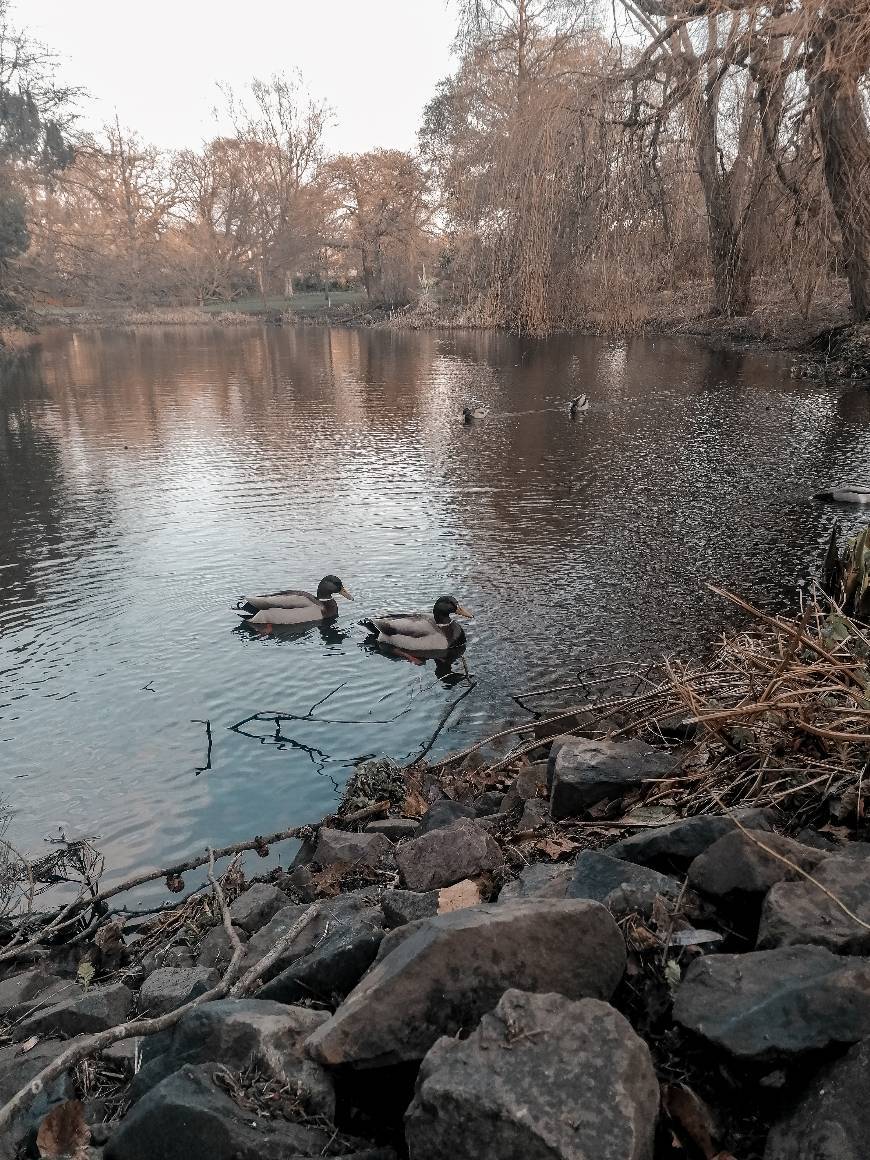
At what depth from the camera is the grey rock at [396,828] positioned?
489cm

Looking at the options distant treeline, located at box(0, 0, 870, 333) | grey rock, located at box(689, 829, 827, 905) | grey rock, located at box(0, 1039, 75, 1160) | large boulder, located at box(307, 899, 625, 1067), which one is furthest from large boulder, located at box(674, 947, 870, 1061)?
distant treeline, located at box(0, 0, 870, 333)

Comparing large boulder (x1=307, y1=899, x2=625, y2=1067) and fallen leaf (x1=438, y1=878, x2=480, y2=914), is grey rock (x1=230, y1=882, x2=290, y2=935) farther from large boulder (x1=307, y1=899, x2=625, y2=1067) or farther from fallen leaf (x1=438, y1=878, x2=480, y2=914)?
large boulder (x1=307, y1=899, x2=625, y2=1067)

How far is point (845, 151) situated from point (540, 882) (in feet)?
50.6

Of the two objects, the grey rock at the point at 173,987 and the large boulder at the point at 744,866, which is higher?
the large boulder at the point at 744,866

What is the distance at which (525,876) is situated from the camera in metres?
3.14

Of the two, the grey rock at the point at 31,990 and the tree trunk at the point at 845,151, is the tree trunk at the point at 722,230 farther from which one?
the grey rock at the point at 31,990

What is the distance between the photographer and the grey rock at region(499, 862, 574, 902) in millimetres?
2836

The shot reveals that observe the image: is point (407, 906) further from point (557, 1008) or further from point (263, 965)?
point (557, 1008)

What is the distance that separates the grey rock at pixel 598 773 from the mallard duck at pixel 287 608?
16.4ft

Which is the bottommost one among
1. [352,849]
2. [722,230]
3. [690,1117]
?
[352,849]

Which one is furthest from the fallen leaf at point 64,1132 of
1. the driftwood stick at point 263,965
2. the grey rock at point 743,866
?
the grey rock at point 743,866

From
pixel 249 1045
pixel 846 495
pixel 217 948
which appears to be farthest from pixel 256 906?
pixel 846 495

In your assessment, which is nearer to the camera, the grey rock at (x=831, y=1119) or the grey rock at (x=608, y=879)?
the grey rock at (x=831, y=1119)

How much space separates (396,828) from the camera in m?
4.95
